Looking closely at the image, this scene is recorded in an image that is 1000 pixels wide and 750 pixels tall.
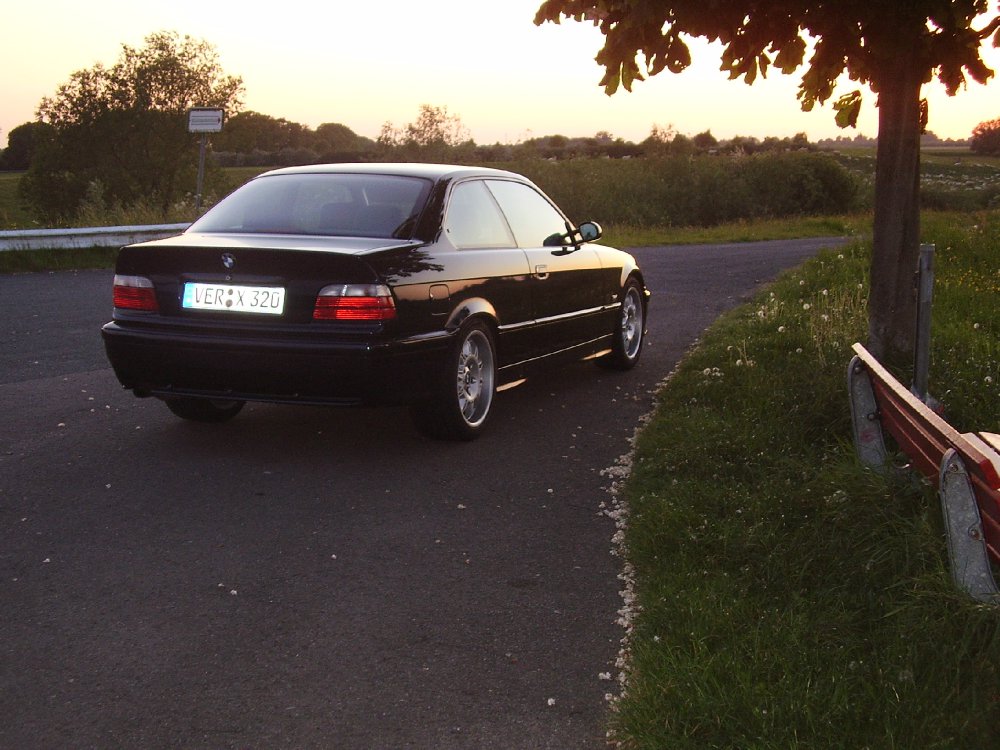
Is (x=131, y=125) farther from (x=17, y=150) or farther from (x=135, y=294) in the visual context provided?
(x=135, y=294)

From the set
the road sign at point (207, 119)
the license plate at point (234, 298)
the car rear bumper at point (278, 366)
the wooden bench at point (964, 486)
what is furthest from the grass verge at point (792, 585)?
the road sign at point (207, 119)

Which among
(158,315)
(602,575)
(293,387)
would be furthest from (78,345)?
(602,575)

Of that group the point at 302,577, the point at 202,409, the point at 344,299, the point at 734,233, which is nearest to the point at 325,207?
the point at 344,299

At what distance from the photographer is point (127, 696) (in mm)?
3346

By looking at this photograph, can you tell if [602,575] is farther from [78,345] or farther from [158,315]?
[78,345]

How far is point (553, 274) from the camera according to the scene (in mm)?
7758

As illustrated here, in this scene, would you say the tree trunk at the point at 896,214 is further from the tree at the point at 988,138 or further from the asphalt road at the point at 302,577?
the tree at the point at 988,138

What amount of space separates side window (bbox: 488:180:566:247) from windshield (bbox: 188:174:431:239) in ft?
3.03

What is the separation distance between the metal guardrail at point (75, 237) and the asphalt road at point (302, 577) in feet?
34.1

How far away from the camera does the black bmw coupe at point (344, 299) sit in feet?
19.0

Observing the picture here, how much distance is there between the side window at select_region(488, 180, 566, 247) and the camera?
7566 millimetres

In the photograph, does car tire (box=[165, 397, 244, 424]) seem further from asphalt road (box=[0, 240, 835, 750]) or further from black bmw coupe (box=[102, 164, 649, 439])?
asphalt road (box=[0, 240, 835, 750])

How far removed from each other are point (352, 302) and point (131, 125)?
50274 millimetres

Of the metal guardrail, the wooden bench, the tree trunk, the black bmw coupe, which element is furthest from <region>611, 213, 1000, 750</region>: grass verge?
the metal guardrail
